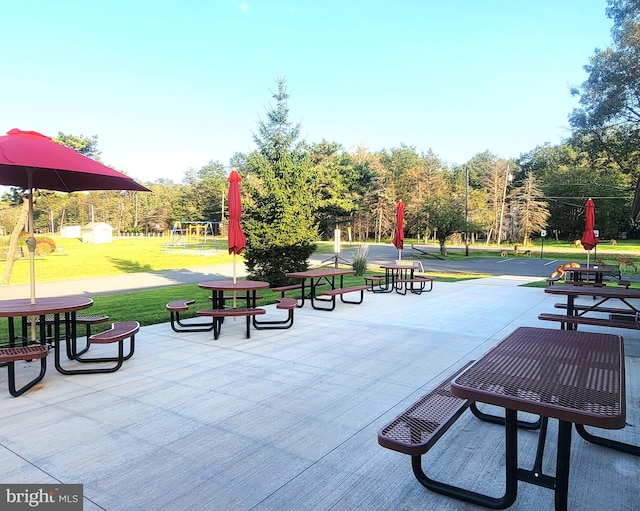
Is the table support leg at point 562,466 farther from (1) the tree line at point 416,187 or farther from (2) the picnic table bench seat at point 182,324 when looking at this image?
(1) the tree line at point 416,187

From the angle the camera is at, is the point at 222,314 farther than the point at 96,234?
No

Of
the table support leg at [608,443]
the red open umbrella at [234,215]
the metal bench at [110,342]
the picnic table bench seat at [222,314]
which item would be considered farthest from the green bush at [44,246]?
the table support leg at [608,443]

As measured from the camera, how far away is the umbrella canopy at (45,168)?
358 centimetres

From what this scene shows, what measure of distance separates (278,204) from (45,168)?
23.6 feet

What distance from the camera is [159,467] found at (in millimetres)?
2523

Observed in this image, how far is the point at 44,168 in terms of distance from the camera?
4406mm

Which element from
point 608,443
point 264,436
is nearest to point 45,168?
point 264,436

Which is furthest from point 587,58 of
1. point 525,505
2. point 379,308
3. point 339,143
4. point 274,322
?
point 525,505

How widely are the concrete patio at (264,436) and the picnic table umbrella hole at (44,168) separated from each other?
1732mm

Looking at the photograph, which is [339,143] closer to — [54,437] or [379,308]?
[379,308]

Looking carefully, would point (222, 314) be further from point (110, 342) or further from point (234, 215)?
point (234, 215)

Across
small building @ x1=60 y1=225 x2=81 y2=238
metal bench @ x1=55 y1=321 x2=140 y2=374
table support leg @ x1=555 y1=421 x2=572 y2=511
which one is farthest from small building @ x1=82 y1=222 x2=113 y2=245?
table support leg @ x1=555 y1=421 x2=572 y2=511

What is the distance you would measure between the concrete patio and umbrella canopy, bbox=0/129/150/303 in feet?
5.92

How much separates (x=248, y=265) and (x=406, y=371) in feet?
25.6
